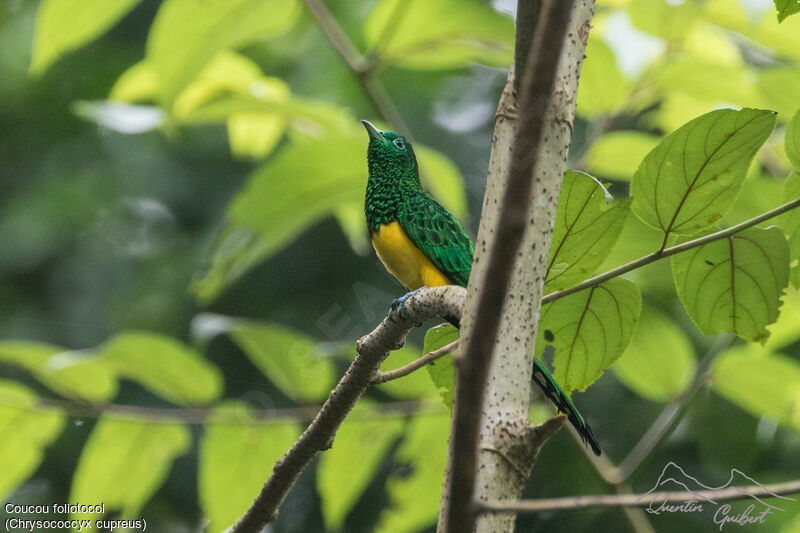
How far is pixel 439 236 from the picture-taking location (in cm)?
123

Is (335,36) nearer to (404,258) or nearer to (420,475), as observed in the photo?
(404,258)

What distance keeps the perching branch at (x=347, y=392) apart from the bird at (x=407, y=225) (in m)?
0.44

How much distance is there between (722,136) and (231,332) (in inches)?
32.4

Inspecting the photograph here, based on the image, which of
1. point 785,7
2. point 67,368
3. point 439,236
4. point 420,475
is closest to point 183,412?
point 67,368

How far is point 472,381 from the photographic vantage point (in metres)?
0.39

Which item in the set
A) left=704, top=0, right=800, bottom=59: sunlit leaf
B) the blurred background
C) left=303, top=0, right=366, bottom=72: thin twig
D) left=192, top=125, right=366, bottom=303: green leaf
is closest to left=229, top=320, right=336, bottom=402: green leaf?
the blurred background

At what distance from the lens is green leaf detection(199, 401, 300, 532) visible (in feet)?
4.42

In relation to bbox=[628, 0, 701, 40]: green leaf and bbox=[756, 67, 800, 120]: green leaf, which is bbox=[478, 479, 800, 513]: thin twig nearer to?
bbox=[756, 67, 800, 120]: green leaf

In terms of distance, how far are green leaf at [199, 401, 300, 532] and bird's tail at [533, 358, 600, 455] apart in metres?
0.58

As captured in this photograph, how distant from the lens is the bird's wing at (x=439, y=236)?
122 cm

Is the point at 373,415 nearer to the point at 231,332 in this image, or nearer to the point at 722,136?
the point at 231,332

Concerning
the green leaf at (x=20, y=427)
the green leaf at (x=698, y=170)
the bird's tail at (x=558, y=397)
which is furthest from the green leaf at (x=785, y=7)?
the green leaf at (x=20, y=427)

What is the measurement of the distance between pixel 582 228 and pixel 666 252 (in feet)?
0.33

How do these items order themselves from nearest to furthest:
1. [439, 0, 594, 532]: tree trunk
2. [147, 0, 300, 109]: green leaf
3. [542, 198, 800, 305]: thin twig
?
1. [439, 0, 594, 532]: tree trunk
2. [542, 198, 800, 305]: thin twig
3. [147, 0, 300, 109]: green leaf
